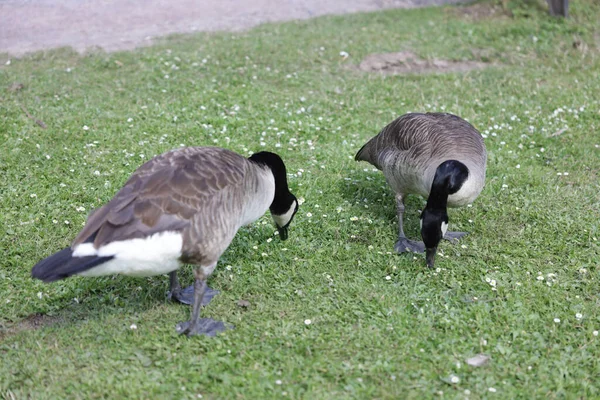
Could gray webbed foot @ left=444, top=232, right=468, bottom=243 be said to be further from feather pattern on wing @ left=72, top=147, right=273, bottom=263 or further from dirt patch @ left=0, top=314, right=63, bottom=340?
dirt patch @ left=0, top=314, right=63, bottom=340

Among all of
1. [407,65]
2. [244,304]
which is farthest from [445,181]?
[407,65]

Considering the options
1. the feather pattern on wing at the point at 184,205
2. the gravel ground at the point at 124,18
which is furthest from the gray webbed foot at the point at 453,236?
the gravel ground at the point at 124,18

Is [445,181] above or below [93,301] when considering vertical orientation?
above

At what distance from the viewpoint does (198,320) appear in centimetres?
438

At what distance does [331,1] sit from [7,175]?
8296 millimetres

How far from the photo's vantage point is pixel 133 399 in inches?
147

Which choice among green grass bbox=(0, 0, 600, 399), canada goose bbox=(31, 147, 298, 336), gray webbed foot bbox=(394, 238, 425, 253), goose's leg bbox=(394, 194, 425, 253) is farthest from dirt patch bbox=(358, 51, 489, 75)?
canada goose bbox=(31, 147, 298, 336)

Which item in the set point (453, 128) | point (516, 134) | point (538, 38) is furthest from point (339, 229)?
point (538, 38)

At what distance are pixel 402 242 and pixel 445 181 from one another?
40.0 inches

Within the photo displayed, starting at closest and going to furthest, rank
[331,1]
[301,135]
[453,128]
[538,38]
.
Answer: [453,128] < [301,135] < [538,38] < [331,1]

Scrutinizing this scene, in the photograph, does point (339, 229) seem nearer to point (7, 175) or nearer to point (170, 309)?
point (170, 309)

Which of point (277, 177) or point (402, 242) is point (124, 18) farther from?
point (402, 242)

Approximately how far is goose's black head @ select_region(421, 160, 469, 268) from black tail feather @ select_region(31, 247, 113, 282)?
7.78ft

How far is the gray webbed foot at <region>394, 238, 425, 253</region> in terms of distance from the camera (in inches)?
215
